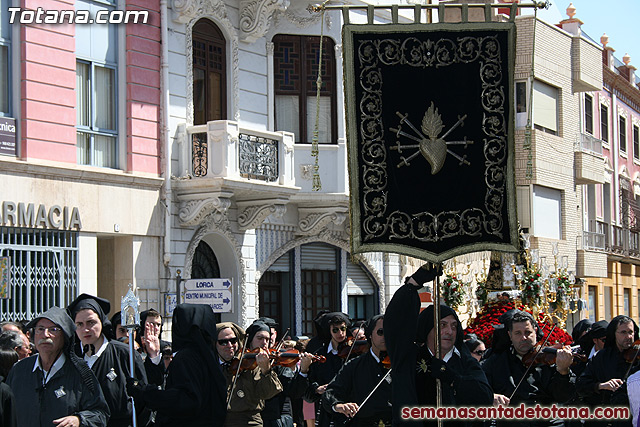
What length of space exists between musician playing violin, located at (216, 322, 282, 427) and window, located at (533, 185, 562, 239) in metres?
22.8

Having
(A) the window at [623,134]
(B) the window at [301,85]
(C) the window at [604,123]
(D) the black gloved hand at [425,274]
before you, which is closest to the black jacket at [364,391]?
(D) the black gloved hand at [425,274]

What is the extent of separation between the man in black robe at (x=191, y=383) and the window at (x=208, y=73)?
45.5 feet

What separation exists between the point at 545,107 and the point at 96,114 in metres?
17.2

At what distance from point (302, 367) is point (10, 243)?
8.10 m

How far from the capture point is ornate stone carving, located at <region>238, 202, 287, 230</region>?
21.8 m

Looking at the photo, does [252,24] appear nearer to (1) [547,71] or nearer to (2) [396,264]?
(2) [396,264]

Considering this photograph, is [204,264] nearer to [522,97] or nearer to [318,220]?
[318,220]

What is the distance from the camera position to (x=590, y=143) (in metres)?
37.1

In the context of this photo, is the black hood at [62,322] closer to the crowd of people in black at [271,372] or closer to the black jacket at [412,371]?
the crowd of people in black at [271,372]

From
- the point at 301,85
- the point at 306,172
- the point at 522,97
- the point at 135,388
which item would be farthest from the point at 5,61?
the point at 522,97

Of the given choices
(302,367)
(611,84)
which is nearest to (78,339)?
(302,367)

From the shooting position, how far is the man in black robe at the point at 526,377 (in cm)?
987

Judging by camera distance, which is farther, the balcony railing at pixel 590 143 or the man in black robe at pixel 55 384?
the balcony railing at pixel 590 143

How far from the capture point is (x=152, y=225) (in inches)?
793
